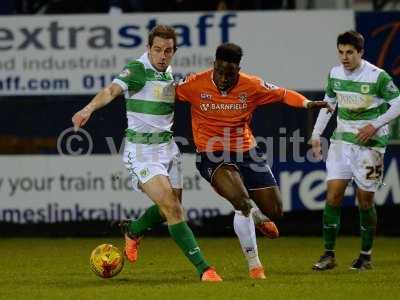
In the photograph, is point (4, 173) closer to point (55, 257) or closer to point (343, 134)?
point (55, 257)

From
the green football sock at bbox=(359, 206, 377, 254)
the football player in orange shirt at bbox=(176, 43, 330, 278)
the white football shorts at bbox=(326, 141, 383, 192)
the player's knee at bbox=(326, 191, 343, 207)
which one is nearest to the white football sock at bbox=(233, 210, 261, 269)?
the football player in orange shirt at bbox=(176, 43, 330, 278)

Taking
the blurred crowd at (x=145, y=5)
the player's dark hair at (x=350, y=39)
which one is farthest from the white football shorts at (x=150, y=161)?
the blurred crowd at (x=145, y=5)

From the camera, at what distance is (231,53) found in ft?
33.6

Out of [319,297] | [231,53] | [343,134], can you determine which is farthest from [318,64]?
[319,297]

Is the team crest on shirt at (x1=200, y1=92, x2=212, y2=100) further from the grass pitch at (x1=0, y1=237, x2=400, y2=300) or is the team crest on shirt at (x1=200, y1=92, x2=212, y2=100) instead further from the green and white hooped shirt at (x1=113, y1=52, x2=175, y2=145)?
the grass pitch at (x1=0, y1=237, x2=400, y2=300)

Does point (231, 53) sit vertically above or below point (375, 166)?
above

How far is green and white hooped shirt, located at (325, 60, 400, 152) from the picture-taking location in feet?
36.5

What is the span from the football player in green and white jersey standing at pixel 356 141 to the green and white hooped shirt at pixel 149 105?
157 cm

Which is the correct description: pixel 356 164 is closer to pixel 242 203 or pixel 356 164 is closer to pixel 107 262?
pixel 242 203

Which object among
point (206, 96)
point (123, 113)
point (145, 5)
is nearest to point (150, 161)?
point (206, 96)

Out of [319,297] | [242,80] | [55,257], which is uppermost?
→ [242,80]

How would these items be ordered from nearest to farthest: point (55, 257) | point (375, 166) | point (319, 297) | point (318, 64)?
1. point (319, 297)
2. point (375, 166)
3. point (55, 257)
4. point (318, 64)

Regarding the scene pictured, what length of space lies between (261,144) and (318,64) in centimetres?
122

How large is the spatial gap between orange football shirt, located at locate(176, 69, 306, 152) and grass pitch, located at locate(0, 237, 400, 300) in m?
1.23
